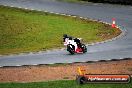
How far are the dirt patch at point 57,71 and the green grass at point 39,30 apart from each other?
549 cm

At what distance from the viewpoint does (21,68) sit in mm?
24734

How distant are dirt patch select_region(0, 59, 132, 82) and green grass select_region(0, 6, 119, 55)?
549 centimetres

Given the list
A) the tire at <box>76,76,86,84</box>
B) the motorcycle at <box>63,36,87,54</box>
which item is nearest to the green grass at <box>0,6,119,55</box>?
the motorcycle at <box>63,36,87,54</box>

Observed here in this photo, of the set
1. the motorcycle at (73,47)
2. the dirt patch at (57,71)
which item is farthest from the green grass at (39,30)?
the dirt patch at (57,71)

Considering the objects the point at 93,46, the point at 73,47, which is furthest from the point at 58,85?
the point at 93,46

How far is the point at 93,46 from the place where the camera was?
29.8 m

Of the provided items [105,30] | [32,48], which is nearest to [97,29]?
[105,30]

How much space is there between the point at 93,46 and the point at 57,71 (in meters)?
6.89

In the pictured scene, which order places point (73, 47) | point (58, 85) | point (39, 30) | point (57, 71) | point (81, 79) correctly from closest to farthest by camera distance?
point (81, 79)
point (58, 85)
point (57, 71)
point (73, 47)
point (39, 30)

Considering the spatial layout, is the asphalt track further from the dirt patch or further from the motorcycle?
the dirt patch

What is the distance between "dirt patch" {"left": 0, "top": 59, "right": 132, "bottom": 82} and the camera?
22.4 metres

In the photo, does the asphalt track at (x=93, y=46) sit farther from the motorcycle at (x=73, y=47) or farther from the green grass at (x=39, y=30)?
the green grass at (x=39, y=30)

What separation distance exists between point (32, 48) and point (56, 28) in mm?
6848

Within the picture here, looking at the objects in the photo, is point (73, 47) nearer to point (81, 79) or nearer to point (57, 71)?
point (57, 71)
